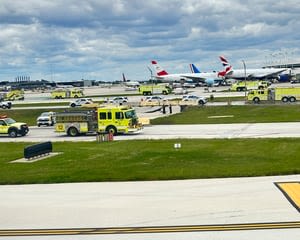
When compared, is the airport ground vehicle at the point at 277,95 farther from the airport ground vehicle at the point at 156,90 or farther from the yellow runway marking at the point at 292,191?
the yellow runway marking at the point at 292,191

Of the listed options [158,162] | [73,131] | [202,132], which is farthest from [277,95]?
[158,162]

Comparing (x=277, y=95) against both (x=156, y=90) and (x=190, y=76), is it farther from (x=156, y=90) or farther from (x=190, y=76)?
(x=190, y=76)

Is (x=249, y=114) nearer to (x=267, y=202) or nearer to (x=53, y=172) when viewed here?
(x=53, y=172)

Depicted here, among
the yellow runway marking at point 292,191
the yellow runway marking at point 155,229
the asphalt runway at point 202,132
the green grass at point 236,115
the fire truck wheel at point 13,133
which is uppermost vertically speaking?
the yellow runway marking at point 155,229

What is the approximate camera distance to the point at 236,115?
6031 centimetres

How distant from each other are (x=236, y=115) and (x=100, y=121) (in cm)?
2148

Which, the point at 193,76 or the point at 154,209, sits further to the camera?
the point at 193,76

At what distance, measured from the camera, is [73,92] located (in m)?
126

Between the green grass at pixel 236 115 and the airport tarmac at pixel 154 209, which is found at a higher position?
the airport tarmac at pixel 154 209

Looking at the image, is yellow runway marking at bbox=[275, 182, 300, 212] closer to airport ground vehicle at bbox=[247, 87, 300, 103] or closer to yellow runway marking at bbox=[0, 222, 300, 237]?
yellow runway marking at bbox=[0, 222, 300, 237]

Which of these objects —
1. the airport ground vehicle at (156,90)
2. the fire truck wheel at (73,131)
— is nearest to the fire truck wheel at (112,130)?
the fire truck wheel at (73,131)

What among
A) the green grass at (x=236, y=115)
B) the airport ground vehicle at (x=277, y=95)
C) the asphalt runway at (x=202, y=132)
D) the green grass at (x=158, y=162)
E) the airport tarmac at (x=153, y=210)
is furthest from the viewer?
the airport ground vehicle at (x=277, y=95)

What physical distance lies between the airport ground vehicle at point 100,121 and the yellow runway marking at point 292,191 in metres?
26.4

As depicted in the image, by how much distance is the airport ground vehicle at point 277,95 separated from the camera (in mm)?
77562
